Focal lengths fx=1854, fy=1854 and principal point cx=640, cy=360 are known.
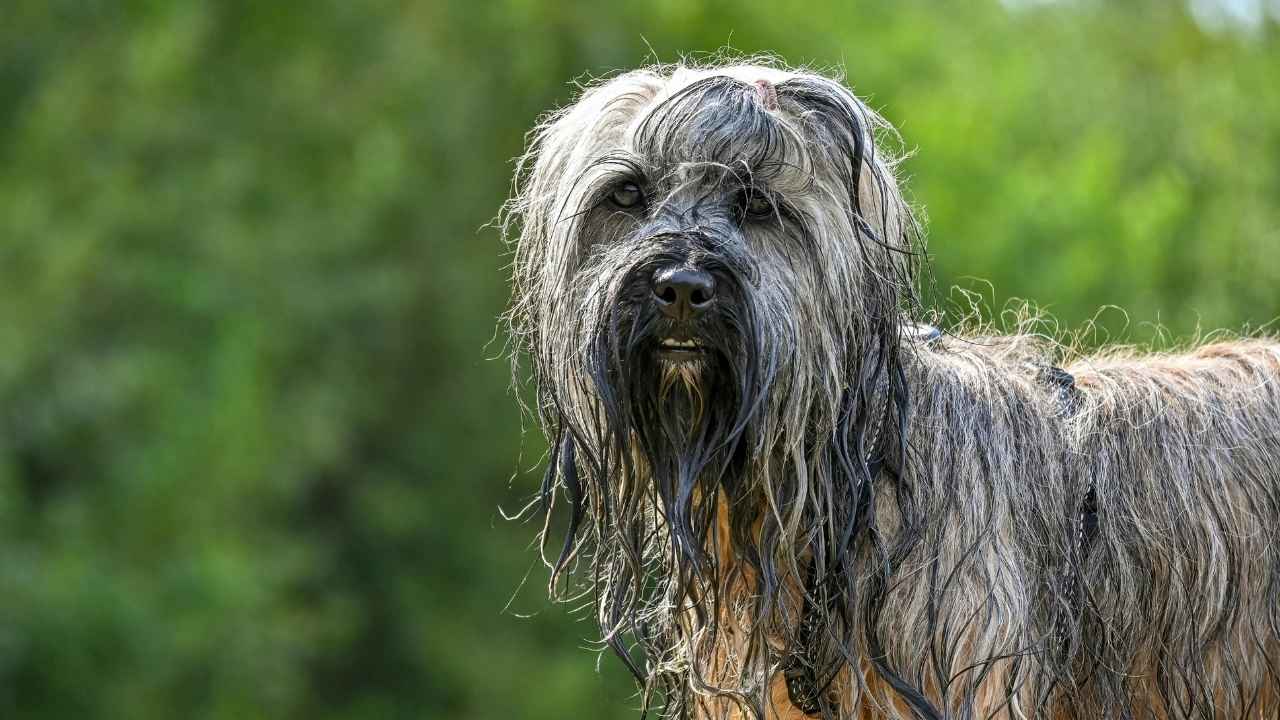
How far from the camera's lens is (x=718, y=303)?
4.16 m

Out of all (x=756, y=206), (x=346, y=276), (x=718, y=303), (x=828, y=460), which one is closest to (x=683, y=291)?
(x=718, y=303)

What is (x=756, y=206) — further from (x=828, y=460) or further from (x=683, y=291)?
(x=828, y=460)

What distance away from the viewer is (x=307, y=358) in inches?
842

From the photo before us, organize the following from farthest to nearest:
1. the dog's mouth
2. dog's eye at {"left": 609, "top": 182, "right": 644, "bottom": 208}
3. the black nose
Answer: dog's eye at {"left": 609, "top": 182, "right": 644, "bottom": 208}
the dog's mouth
the black nose

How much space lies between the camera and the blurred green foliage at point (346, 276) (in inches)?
679

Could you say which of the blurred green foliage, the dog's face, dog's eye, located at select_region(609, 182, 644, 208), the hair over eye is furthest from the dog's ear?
the blurred green foliage

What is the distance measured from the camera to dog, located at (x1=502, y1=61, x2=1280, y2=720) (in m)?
4.30

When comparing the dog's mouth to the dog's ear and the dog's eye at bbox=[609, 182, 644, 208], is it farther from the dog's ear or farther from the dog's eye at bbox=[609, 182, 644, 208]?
the dog's ear

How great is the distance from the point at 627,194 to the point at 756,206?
308 millimetres

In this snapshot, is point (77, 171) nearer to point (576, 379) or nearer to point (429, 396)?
point (429, 396)

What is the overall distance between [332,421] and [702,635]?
54.5 feet

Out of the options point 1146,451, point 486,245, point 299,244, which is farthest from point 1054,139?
point 1146,451

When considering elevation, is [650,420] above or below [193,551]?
below

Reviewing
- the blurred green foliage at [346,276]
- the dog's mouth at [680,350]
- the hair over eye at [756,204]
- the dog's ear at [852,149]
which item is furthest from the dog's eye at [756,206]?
the blurred green foliage at [346,276]
